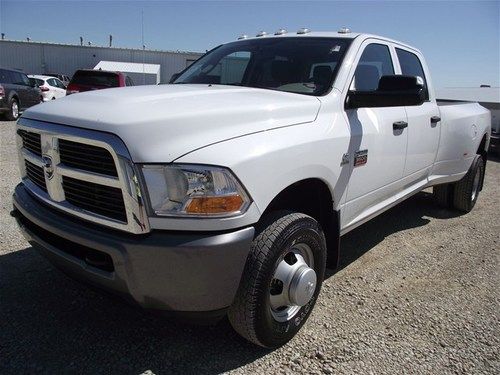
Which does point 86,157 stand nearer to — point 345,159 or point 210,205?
point 210,205

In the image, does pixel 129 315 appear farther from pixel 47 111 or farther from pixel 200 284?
pixel 47 111

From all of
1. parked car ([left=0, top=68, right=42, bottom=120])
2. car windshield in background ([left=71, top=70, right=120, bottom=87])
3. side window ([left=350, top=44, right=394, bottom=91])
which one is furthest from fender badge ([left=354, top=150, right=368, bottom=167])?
parked car ([left=0, top=68, right=42, bottom=120])

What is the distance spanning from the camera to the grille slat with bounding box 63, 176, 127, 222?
2162 mm

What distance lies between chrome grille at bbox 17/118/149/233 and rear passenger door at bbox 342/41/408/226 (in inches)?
62.1

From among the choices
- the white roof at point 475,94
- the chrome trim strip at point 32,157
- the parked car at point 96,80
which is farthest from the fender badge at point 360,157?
the parked car at point 96,80

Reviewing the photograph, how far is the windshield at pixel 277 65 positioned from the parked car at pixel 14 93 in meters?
12.3

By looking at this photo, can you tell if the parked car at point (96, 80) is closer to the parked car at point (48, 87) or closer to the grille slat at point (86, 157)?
the parked car at point (48, 87)

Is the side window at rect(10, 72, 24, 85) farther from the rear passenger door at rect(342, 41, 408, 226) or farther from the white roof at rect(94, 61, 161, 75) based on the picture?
the white roof at rect(94, 61, 161, 75)

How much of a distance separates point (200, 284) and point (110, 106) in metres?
1.05

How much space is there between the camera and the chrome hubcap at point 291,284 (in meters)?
2.55

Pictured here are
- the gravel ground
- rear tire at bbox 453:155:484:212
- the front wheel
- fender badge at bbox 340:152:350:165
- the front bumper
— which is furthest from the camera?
rear tire at bbox 453:155:484:212

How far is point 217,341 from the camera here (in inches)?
108

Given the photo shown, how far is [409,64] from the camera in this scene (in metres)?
4.55

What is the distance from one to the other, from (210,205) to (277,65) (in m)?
1.82
